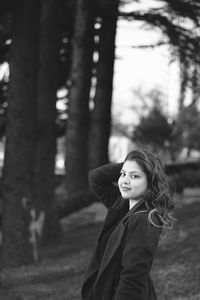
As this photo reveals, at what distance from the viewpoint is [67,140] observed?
43.8ft

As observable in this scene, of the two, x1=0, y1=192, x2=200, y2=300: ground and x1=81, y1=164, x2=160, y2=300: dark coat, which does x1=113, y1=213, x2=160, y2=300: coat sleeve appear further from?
x1=0, y1=192, x2=200, y2=300: ground

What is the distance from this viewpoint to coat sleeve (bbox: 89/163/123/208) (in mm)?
3303

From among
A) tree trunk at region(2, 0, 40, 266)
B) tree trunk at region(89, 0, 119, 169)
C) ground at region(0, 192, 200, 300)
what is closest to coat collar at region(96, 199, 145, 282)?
ground at region(0, 192, 200, 300)

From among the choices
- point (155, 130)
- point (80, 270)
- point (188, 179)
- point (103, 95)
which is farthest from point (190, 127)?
point (80, 270)

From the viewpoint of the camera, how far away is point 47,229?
9.79 m

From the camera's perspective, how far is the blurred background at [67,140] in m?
7.05

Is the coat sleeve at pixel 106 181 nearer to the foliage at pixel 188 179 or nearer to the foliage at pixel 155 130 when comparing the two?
the foliage at pixel 188 179

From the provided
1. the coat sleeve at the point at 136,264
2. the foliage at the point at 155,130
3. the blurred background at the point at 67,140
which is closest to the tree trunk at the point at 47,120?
the blurred background at the point at 67,140

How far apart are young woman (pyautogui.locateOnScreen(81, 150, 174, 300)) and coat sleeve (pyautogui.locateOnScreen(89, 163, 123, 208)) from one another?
0.30 meters

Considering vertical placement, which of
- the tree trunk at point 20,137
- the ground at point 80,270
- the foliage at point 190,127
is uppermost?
the tree trunk at point 20,137

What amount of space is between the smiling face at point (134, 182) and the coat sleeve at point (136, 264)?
0.86 ft

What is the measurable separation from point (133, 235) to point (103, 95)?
1114cm

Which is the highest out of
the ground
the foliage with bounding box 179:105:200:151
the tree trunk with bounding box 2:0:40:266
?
the tree trunk with bounding box 2:0:40:266

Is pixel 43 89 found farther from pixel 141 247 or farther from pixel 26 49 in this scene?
pixel 141 247
